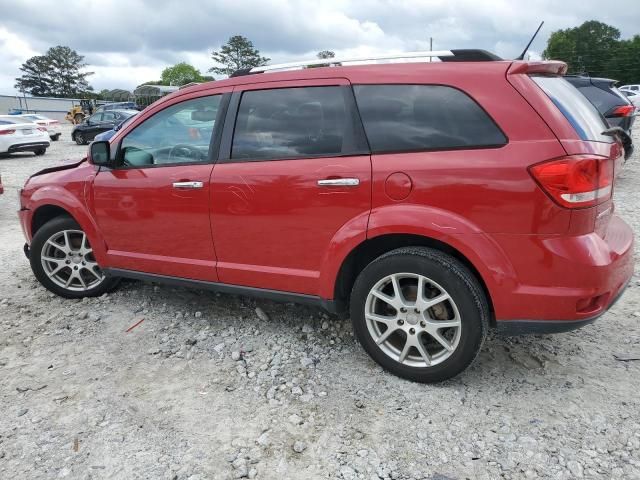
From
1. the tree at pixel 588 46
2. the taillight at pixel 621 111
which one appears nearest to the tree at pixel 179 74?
the tree at pixel 588 46

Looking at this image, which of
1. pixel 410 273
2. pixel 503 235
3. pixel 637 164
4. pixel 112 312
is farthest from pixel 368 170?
pixel 637 164

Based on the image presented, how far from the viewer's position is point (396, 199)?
9.14ft

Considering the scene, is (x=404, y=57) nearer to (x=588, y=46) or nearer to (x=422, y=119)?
(x=422, y=119)

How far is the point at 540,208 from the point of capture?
8.12 ft

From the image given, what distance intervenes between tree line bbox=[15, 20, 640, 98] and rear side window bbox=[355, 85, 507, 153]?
55.5m

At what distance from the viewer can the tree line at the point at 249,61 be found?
6744 cm

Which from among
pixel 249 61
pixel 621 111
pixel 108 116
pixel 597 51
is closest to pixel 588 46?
pixel 597 51

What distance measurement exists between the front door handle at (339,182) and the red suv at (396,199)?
14 millimetres

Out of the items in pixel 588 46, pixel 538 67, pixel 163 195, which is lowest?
pixel 163 195

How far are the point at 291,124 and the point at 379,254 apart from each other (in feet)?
3.22

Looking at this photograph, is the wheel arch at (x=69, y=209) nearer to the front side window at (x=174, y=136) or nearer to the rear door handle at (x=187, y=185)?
the front side window at (x=174, y=136)

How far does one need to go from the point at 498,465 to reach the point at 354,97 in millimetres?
2084

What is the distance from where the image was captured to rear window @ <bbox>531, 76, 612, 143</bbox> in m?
2.62

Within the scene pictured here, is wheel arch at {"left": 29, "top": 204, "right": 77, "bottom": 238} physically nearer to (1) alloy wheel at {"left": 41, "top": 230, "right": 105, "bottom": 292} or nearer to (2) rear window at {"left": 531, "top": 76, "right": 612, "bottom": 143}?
(1) alloy wheel at {"left": 41, "top": 230, "right": 105, "bottom": 292}
